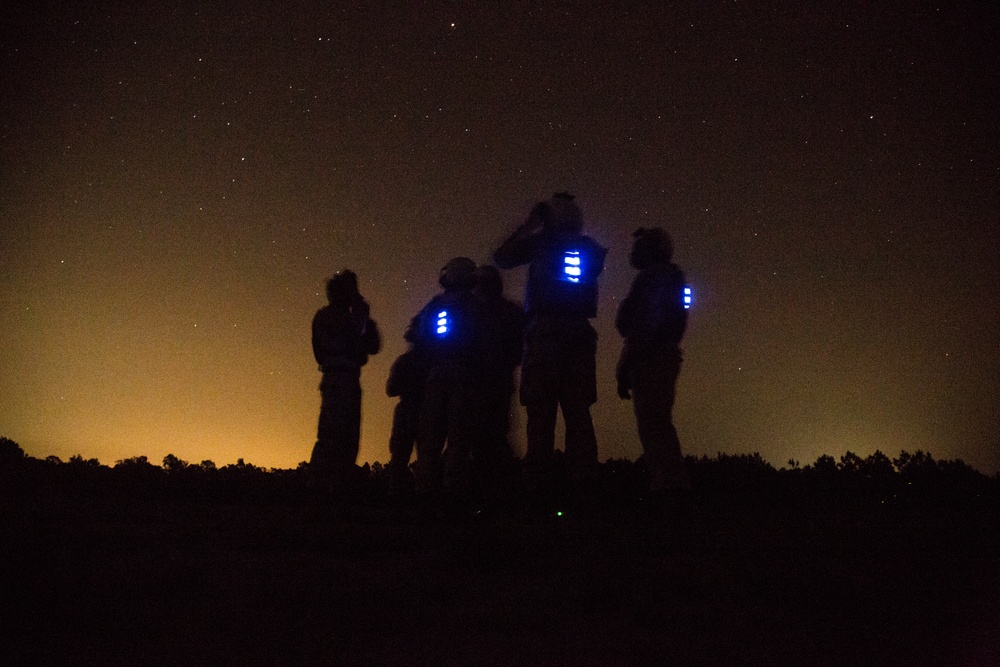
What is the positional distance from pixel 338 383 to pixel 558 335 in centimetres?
247

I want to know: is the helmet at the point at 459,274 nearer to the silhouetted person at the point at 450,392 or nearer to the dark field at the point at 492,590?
the silhouetted person at the point at 450,392

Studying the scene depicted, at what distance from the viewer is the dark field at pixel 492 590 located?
1.92 m

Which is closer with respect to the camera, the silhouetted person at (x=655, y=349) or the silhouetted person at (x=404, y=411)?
the silhouetted person at (x=655, y=349)

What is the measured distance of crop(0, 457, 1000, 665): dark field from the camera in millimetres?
1918

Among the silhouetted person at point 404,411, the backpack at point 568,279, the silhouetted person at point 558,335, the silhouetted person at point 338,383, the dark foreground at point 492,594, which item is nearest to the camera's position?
the dark foreground at point 492,594

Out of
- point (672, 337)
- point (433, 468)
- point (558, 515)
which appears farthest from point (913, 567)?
point (433, 468)

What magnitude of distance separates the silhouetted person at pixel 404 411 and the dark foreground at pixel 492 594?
10.9ft

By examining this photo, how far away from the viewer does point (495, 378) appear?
22.5ft

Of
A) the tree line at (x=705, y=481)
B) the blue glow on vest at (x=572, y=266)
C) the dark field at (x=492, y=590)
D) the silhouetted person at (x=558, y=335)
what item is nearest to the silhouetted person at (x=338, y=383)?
the tree line at (x=705, y=481)

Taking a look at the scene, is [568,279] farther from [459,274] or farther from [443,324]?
[443,324]

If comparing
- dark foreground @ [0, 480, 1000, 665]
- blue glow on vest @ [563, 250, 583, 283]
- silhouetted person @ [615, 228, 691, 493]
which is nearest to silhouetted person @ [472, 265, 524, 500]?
blue glow on vest @ [563, 250, 583, 283]

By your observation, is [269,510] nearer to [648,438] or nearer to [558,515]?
[558,515]

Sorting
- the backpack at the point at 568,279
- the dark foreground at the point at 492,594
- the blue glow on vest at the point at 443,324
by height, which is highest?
the backpack at the point at 568,279

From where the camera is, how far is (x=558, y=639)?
2031 mm
